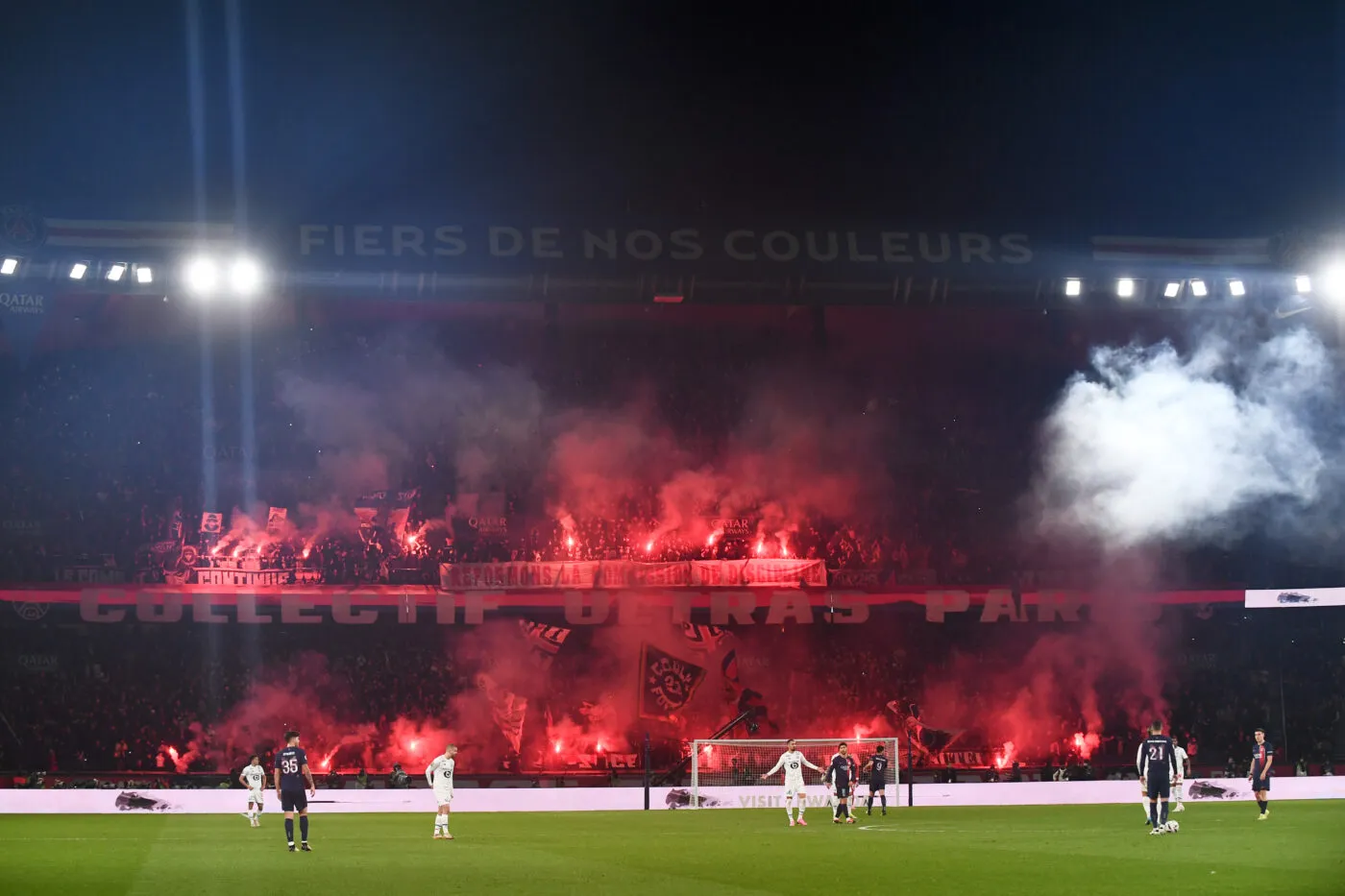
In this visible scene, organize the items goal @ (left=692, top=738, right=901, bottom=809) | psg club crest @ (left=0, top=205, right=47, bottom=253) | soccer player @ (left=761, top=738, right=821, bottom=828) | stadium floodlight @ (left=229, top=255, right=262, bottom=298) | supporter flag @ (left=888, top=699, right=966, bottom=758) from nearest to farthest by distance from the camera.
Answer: soccer player @ (left=761, top=738, right=821, bottom=828)
psg club crest @ (left=0, top=205, right=47, bottom=253)
stadium floodlight @ (left=229, top=255, right=262, bottom=298)
goal @ (left=692, top=738, right=901, bottom=809)
supporter flag @ (left=888, top=699, right=966, bottom=758)

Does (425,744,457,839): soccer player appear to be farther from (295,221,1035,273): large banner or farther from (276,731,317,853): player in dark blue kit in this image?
(295,221,1035,273): large banner

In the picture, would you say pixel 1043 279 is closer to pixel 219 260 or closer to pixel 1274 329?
pixel 1274 329

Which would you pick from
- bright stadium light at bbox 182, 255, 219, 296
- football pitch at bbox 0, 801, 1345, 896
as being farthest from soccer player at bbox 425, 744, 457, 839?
bright stadium light at bbox 182, 255, 219, 296

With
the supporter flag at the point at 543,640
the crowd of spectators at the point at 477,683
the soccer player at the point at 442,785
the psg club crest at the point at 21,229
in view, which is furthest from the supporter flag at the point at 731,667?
the psg club crest at the point at 21,229

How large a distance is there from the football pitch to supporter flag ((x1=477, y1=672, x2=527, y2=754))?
10.1 metres

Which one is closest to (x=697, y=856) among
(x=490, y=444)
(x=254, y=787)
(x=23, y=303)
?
(x=254, y=787)

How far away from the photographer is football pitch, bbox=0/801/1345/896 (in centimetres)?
1332

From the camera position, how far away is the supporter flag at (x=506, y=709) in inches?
1389

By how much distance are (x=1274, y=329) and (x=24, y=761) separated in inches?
1353

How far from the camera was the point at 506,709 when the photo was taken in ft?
116

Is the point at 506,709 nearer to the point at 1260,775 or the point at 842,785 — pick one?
the point at 842,785

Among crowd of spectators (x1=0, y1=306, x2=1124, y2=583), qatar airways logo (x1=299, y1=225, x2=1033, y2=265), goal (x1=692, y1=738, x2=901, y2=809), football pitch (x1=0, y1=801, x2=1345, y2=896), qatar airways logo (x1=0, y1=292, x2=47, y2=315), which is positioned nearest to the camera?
football pitch (x1=0, y1=801, x2=1345, y2=896)

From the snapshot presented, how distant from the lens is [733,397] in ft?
126

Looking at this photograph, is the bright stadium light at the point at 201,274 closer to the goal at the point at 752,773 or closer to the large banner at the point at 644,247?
the large banner at the point at 644,247
